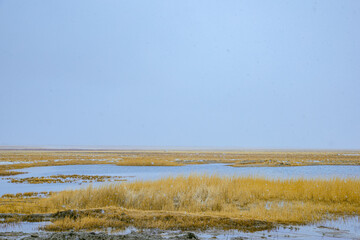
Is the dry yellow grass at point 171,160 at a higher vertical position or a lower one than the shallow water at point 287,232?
lower

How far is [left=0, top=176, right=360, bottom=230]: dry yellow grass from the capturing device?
11.1 m

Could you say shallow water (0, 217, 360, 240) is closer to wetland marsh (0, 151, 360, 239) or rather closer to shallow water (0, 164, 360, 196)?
wetland marsh (0, 151, 360, 239)

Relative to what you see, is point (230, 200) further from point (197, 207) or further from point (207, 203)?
point (197, 207)

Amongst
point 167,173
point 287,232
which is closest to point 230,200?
point 287,232

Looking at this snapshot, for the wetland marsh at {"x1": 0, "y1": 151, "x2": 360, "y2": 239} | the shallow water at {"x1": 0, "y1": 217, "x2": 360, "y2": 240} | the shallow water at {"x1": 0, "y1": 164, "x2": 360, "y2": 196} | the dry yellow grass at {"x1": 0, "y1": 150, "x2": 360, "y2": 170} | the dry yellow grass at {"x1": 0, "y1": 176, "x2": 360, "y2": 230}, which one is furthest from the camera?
the dry yellow grass at {"x1": 0, "y1": 150, "x2": 360, "y2": 170}

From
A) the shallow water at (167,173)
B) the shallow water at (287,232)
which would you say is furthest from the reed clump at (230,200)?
the shallow water at (167,173)

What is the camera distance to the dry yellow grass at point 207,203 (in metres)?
11.1

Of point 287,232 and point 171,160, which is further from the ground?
point 287,232

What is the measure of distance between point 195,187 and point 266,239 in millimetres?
7488

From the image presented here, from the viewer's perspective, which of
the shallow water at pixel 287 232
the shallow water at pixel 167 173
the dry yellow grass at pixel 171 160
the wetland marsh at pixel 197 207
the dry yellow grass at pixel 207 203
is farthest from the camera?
the dry yellow grass at pixel 171 160

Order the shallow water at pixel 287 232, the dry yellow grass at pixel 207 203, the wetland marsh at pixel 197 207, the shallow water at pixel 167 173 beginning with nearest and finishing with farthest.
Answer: the shallow water at pixel 287 232 < the wetland marsh at pixel 197 207 < the dry yellow grass at pixel 207 203 < the shallow water at pixel 167 173

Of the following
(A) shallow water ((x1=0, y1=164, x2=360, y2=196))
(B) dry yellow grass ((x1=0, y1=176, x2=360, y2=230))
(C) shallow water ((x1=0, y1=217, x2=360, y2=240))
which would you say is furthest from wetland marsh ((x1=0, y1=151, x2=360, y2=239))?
(A) shallow water ((x1=0, y1=164, x2=360, y2=196))

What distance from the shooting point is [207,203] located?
46.1ft

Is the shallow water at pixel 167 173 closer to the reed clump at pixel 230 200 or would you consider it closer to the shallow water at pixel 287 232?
the reed clump at pixel 230 200
